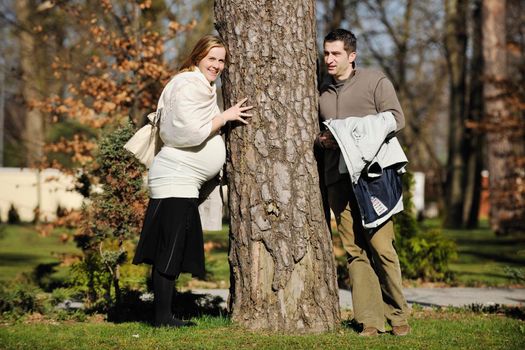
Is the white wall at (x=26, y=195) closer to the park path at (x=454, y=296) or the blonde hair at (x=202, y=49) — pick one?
the park path at (x=454, y=296)

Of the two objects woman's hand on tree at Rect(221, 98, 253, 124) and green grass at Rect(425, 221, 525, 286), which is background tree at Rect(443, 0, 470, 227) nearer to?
green grass at Rect(425, 221, 525, 286)

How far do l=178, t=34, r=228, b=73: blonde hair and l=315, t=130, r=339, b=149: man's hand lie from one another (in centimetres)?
90

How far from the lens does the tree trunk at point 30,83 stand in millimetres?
15414

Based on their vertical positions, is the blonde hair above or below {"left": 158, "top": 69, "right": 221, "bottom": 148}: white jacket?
above

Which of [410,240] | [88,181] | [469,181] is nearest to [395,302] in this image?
[88,181]

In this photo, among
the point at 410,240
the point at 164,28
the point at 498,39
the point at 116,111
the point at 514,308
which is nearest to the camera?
the point at 514,308

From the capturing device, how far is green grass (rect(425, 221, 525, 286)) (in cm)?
1225

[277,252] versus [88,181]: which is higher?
[88,181]

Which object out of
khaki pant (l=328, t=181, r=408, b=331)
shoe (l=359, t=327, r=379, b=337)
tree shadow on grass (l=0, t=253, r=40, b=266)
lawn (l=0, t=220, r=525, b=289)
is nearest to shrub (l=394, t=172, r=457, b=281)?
lawn (l=0, t=220, r=525, b=289)

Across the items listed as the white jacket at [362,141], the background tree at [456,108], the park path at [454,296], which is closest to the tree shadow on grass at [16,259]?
the park path at [454,296]

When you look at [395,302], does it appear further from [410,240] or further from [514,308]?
[410,240]

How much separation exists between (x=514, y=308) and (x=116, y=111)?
666cm

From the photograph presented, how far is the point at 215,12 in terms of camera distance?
6.55 metres

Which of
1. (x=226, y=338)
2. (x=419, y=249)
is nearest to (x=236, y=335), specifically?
(x=226, y=338)
